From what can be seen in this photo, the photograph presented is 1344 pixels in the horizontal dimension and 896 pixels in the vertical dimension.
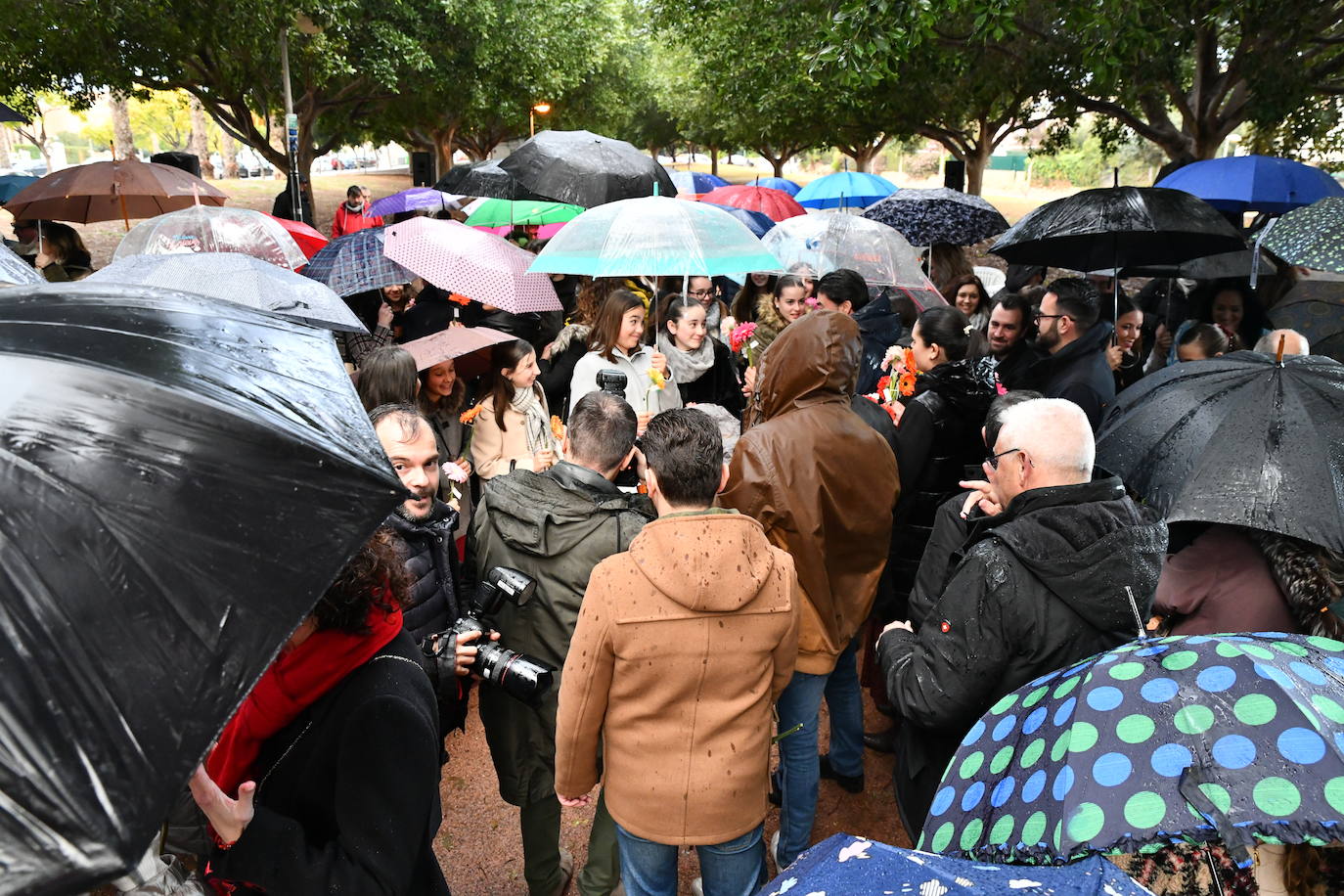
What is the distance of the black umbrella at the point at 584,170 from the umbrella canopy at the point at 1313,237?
13.1 ft

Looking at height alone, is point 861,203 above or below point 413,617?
above

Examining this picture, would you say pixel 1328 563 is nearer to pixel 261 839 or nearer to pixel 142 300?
pixel 261 839

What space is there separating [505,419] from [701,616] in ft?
8.54

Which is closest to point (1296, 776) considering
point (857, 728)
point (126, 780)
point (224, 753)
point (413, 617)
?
point (126, 780)

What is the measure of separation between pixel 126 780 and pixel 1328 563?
3.06 m

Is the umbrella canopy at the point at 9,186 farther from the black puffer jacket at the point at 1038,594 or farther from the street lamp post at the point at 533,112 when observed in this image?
the black puffer jacket at the point at 1038,594

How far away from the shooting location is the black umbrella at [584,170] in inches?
271

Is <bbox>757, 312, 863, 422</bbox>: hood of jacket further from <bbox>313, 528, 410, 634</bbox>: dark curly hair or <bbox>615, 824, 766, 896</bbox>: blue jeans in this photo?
<bbox>313, 528, 410, 634</bbox>: dark curly hair

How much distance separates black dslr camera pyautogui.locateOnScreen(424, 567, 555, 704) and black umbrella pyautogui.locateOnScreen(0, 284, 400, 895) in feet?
4.06

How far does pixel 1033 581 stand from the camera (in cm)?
238

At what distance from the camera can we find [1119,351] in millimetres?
6125

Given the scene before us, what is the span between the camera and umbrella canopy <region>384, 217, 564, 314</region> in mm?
5473

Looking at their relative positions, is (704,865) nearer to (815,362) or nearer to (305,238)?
(815,362)

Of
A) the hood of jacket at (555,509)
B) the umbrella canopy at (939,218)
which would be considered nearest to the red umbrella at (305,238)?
the umbrella canopy at (939,218)
